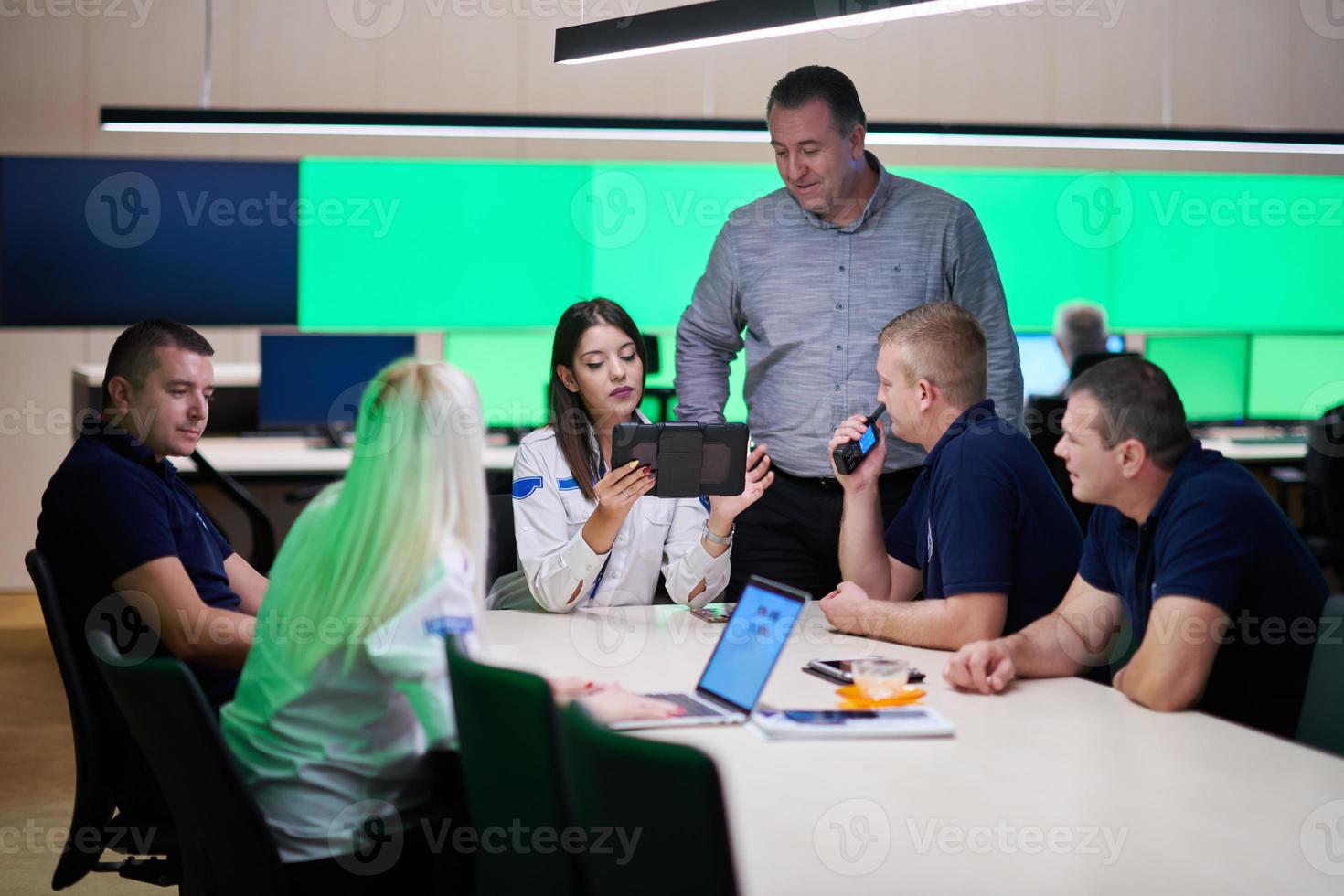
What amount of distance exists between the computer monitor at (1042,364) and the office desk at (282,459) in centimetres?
250

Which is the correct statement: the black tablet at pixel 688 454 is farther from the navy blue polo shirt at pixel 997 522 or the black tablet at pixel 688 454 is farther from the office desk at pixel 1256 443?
the office desk at pixel 1256 443

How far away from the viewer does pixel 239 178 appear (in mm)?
6980

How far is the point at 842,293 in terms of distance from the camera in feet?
10.1

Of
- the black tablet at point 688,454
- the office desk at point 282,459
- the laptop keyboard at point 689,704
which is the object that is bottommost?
the laptop keyboard at point 689,704

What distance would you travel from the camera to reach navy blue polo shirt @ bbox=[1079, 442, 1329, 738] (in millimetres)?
1959

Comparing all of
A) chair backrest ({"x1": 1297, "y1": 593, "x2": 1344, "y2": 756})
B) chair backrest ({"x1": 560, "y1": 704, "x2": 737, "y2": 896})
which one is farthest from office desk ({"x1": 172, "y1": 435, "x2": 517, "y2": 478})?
chair backrest ({"x1": 560, "y1": 704, "x2": 737, "y2": 896})

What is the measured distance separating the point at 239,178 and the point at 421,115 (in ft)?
7.04

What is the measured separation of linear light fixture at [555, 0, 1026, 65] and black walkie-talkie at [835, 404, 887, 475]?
83 cm

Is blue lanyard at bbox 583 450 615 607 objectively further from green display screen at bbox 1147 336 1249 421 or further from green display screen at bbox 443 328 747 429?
green display screen at bbox 1147 336 1249 421

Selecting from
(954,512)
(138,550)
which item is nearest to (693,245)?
(954,512)

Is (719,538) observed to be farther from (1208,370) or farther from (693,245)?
(693,245)

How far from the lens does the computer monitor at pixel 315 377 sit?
569 cm

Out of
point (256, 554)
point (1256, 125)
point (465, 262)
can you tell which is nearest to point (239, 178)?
point (465, 262)

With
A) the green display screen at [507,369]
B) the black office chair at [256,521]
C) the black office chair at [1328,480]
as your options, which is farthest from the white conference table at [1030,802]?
the green display screen at [507,369]
